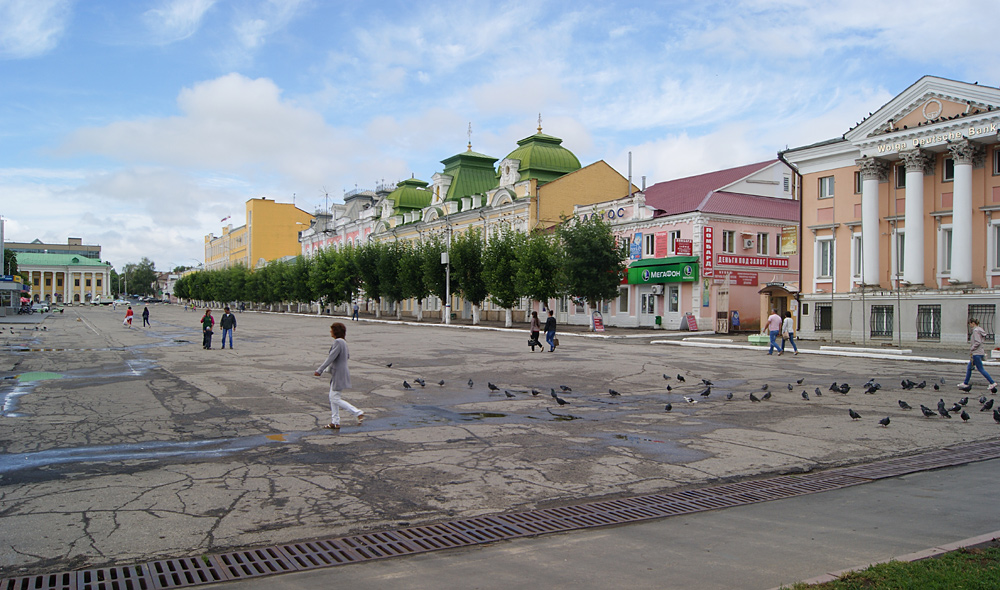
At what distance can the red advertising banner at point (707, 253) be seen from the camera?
1641 inches

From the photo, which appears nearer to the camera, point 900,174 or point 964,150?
point 964,150

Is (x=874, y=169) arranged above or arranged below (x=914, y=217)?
above

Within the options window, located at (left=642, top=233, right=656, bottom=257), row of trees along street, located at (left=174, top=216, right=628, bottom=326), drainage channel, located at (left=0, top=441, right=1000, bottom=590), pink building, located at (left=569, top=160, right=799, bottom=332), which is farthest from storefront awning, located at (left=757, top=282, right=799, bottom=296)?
drainage channel, located at (left=0, top=441, right=1000, bottom=590)

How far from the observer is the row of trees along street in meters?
43.1

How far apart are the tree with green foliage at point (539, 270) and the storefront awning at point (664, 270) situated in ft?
16.5

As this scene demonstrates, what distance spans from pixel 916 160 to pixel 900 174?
202 cm

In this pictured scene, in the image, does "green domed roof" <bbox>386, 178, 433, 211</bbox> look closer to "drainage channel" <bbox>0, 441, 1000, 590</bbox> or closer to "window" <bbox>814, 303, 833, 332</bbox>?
"window" <bbox>814, 303, 833, 332</bbox>

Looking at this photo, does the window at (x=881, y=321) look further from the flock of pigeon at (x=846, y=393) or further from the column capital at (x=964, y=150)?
the flock of pigeon at (x=846, y=393)

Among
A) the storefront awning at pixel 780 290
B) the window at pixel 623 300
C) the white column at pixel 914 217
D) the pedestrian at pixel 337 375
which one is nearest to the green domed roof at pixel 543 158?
the window at pixel 623 300

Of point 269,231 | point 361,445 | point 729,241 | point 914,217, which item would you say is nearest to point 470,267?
point 729,241

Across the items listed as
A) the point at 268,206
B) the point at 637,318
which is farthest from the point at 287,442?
the point at 268,206

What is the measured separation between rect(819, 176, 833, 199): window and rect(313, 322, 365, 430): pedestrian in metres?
29.2

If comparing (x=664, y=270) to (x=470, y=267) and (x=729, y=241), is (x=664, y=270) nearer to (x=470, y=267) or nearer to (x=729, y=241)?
(x=729, y=241)

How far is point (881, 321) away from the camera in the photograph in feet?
99.1
